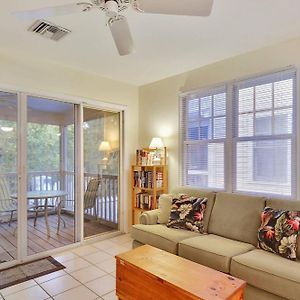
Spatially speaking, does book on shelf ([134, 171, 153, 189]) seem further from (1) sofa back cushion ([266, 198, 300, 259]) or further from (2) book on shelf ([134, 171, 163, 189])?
(1) sofa back cushion ([266, 198, 300, 259])

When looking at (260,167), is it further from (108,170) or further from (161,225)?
(108,170)

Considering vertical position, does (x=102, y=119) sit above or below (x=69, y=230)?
above

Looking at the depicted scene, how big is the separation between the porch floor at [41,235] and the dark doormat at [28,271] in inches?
7.4

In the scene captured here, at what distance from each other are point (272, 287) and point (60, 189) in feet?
9.61

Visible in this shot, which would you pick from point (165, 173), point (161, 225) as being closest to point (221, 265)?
point (161, 225)

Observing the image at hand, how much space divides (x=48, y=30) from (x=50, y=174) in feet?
6.21

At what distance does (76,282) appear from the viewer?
271 centimetres

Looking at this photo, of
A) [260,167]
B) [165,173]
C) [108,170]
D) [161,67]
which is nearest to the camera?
[260,167]

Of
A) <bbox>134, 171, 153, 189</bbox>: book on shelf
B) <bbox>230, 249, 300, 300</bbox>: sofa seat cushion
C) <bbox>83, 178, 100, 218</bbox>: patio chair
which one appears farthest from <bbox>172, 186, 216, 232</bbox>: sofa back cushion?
<bbox>83, 178, 100, 218</bbox>: patio chair

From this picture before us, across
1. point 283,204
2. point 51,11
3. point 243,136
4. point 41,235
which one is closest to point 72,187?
point 41,235

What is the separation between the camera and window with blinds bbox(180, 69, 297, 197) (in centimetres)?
287

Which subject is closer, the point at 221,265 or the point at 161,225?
the point at 221,265

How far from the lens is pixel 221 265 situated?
2281mm

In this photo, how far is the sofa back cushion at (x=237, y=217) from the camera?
2.69 m
